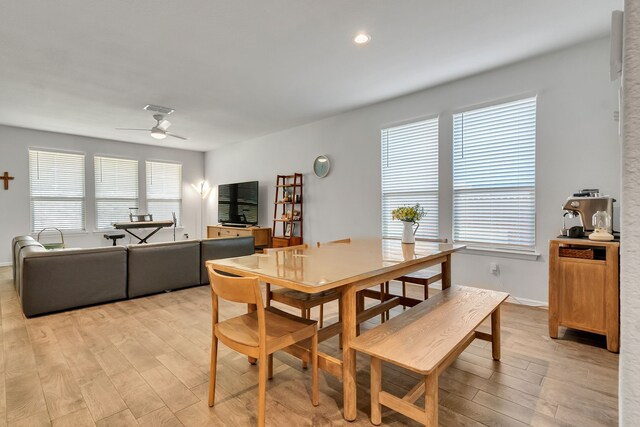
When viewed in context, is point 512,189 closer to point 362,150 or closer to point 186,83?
point 362,150

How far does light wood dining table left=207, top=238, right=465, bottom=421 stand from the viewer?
1.53 meters

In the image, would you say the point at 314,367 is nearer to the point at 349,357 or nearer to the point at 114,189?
the point at 349,357

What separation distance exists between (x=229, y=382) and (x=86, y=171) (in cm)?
628

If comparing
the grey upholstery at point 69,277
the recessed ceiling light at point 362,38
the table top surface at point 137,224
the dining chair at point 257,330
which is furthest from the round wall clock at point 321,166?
the dining chair at point 257,330

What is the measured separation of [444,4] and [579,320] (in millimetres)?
2645

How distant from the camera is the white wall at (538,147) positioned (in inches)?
116

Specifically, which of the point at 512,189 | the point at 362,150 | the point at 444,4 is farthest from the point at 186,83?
the point at 512,189

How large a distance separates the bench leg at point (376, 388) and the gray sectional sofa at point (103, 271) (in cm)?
315

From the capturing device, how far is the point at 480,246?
3.62m

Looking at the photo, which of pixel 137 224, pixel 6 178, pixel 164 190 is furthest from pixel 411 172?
pixel 6 178

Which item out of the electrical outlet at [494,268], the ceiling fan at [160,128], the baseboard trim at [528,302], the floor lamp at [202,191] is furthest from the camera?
the floor lamp at [202,191]

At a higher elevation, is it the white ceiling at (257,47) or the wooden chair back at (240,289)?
the white ceiling at (257,47)

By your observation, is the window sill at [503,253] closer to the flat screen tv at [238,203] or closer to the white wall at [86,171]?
the flat screen tv at [238,203]

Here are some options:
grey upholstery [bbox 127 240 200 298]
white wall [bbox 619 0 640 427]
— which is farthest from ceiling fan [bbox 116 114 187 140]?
white wall [bbox 619 0 640 427]
